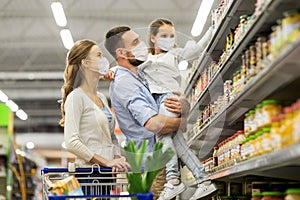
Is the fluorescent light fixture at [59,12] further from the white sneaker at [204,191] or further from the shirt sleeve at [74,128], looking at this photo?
the white sneaker at [204,191]

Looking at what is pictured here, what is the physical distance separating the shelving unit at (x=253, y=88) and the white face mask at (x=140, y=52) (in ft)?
1.81

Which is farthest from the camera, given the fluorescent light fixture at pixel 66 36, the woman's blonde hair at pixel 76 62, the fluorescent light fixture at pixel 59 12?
the fluorescent light fixture at pixel 66 36

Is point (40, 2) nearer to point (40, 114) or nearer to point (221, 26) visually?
point (221, 26)

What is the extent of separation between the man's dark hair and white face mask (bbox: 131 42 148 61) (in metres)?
0.09

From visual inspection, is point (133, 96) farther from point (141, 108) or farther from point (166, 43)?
point (166, 43)

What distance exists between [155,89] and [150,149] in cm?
37

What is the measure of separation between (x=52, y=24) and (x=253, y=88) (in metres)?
12.5

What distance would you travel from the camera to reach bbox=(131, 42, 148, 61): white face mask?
384 cm

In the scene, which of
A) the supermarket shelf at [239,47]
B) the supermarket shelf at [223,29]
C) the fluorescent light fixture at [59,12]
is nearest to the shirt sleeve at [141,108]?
the supermarket shelf at [223,29]

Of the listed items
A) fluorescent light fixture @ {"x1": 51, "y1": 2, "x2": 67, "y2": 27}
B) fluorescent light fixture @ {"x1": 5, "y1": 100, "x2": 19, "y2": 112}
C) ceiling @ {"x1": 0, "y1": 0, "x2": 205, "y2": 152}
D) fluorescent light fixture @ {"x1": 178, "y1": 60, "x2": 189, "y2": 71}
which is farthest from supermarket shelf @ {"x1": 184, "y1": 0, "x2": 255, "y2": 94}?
fluorescent light fixture @ {"x1": 5, "y1": 100, "x2": 19, "y2": 112}

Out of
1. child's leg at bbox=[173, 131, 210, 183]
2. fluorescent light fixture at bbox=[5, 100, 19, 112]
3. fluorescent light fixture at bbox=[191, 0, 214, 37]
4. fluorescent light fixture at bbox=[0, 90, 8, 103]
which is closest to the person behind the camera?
child's leg at bbox=[173, 131, 210, 183]

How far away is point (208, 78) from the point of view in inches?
220

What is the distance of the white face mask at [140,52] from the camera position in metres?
3.84

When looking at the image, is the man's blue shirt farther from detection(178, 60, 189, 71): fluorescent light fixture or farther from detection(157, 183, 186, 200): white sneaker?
detection(157, 183, 186, 200): white sneaker
